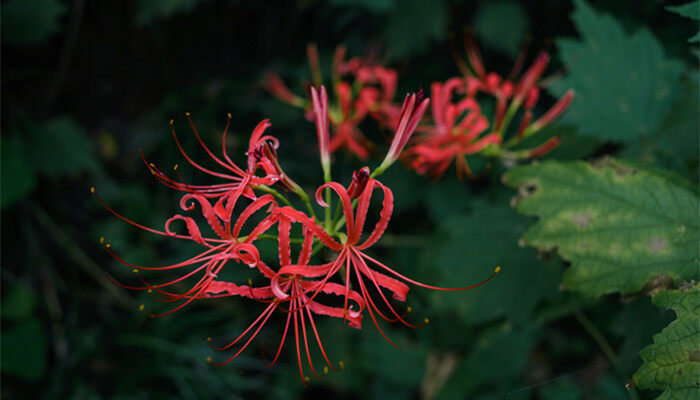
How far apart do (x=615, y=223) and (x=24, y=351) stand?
248 cm

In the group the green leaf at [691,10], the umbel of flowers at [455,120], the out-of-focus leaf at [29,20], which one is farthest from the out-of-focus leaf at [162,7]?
the green leaf at [691,10]

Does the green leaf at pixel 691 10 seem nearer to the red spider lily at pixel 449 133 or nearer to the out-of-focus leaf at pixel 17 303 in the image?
the red spider lily at pixel 449 133

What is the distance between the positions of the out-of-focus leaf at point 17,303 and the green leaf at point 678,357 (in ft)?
8.31

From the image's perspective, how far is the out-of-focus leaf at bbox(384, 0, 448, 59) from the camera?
189 cm

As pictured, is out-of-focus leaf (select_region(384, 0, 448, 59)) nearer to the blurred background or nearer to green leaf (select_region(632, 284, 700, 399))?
the blurred background

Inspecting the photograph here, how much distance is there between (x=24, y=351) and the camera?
2.25 m

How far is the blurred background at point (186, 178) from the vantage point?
6.64 ft

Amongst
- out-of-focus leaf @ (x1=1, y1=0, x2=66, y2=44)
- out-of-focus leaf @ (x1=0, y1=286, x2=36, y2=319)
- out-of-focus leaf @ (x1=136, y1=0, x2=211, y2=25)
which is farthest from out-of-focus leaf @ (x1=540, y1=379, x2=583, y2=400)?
out-of-focus leaf @ (x1=1, y1=0, x2=66, y2=44)

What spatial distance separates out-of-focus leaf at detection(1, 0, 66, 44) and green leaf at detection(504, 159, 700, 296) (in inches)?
81.8

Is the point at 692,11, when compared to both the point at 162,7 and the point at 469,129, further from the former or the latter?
the point at 162,7

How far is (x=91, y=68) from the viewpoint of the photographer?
255cm

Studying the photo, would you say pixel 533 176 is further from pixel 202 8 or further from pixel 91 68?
pixel 91 68

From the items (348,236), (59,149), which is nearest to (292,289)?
(348,236)

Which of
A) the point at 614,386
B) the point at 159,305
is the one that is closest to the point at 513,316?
the point at 614,386
